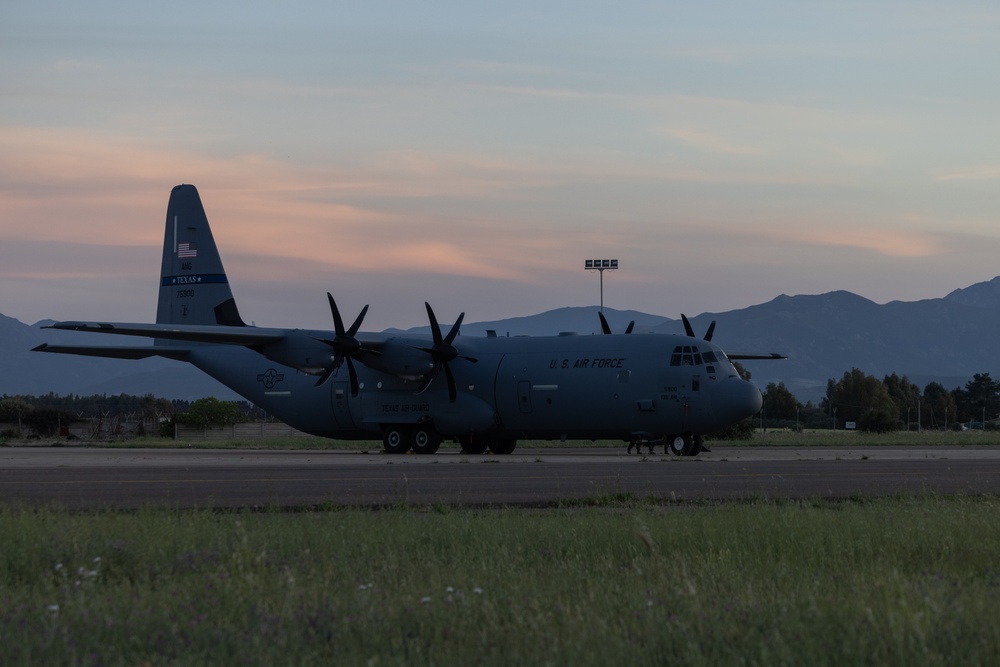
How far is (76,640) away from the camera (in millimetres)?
7590

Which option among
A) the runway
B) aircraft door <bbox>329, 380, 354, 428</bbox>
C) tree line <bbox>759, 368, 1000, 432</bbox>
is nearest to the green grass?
the runway

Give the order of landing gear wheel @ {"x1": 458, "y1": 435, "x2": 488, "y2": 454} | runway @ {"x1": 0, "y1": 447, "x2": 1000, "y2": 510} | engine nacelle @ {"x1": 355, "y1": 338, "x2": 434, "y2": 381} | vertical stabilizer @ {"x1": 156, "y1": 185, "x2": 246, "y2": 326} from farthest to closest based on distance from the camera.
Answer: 1. vertical stabilizer @ {"x1": 156, "y1": 185, "x2": 246, "y2": 326}
2. landing gear wheel @ {"x1": 458, "y1": 435, "x2": 488, "y2": 454}
3. engine nacelle @ {"x1": 355, "y1": 338, "x2": 434, "y2": 381}
4. runway @ {"x1": 0, "y1": 447, "x2": 1000, "y2": 510}

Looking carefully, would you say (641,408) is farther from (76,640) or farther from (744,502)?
(76,640)

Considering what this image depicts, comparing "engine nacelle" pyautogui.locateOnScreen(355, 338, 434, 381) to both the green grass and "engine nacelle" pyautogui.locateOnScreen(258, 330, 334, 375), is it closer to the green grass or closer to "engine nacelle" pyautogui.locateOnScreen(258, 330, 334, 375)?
"engine nacelle" pyautogui.locateOnScreen(258, 330, 334, 375)

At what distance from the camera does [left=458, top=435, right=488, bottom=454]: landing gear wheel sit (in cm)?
4497

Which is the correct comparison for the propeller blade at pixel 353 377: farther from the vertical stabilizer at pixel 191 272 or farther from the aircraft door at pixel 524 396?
the vertical stabilizer at pixel 191 272

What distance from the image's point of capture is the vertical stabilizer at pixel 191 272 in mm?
50812

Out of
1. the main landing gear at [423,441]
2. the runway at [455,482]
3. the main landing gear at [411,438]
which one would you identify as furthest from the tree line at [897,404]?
the runway at [455,482]

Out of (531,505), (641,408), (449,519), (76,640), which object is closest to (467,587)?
(76,640)

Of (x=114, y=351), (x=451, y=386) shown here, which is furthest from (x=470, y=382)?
(x=114, y=351)

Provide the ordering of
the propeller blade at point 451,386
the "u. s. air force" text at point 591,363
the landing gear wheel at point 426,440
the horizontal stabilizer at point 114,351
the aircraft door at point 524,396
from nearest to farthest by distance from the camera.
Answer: the "u. s. air force" text at point 591,363
the aircraft door at point 524,396
the propeller blade at point 451,386
the horizontal stabilizer at point 114,351
the landing gear wheel at point 426,440

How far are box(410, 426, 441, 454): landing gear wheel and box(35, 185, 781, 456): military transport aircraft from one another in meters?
0.04

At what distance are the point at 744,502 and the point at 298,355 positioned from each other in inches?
1079

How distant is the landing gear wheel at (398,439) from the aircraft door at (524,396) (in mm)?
5045
